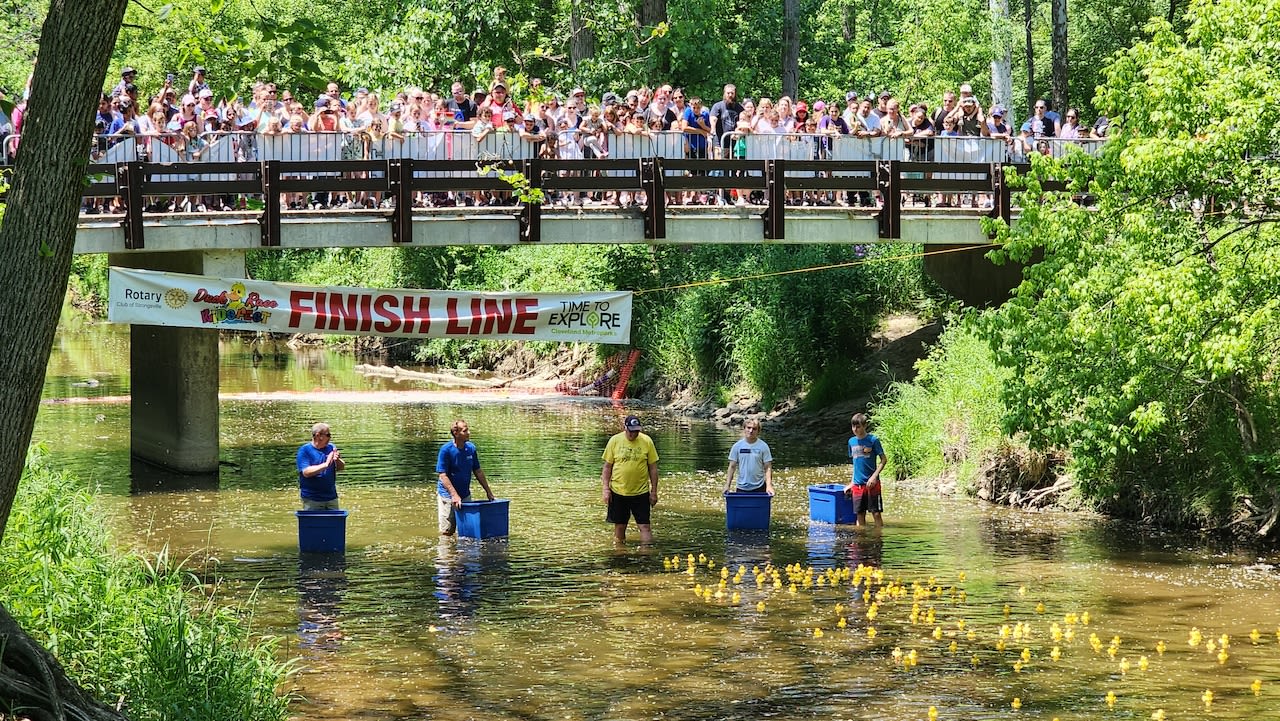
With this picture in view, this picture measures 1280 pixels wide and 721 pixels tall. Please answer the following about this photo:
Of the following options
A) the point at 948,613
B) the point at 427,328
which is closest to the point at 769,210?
the point at 427,328

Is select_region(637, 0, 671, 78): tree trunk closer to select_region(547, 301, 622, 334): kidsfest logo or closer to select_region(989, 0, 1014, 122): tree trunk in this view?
select_region(989, 0, 1014, 122): tree trunk

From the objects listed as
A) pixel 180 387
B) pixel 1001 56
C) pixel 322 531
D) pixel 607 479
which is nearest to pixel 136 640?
pixel 322 531

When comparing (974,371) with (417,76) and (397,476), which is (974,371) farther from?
(417,76)

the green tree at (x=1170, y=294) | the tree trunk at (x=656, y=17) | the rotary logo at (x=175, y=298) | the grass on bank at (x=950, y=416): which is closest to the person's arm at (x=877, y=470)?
the green tree at (x=1170, y=294)

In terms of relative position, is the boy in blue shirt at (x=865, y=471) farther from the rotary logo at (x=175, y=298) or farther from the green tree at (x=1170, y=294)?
the rotary logo at (x=175, y=298)

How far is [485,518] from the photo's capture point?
17672mm

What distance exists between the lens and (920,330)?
104 feet

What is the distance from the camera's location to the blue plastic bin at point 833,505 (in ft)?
63.4

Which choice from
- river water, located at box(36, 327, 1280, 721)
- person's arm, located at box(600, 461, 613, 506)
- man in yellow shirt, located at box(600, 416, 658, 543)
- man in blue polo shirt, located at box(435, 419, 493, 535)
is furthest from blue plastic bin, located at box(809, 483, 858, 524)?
man in blue polo shirt, located at box(435, 419, 493, 535)

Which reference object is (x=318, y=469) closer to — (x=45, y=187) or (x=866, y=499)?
(x=866, y=499)

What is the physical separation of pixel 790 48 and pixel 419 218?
16.7 m

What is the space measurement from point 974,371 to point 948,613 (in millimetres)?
10073

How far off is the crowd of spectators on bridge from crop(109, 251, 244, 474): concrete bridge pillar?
2028 mm

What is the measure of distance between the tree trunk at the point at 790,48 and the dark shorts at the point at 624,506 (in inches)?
823
